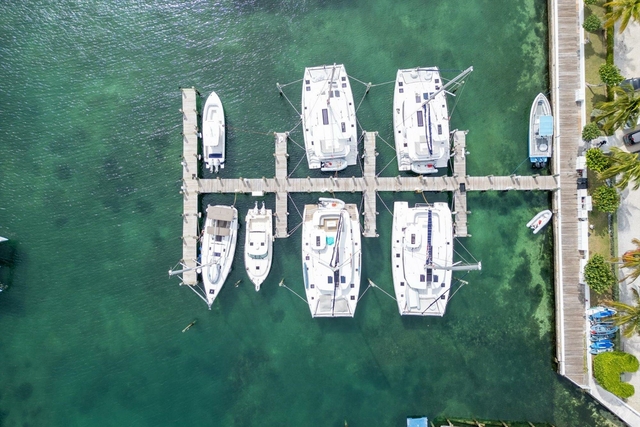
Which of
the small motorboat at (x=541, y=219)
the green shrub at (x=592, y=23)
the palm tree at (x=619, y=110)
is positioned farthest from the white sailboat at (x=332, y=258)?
the green shrub at (x=592, y=23)

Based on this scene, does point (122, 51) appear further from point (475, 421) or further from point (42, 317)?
point (475, 421)

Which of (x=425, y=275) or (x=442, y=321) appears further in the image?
(x=442, y=321)

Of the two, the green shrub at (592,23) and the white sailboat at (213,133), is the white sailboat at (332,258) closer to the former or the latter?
the white sailboat at (213,133)

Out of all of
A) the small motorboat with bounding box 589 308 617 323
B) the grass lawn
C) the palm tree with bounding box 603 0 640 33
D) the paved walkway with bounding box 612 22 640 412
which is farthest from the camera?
the grass lawn

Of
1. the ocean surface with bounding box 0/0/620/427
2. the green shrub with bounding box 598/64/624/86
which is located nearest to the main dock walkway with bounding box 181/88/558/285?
the ocean surface with bounding box 0/0/620/427

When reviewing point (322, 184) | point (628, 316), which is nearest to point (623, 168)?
point (628, 316)

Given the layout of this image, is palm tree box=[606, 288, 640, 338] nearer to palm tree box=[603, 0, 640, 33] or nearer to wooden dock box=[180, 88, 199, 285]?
palm tree box=[603, 0, 640, 33]

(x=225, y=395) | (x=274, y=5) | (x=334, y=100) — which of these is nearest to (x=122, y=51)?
(x=274, y=5)
